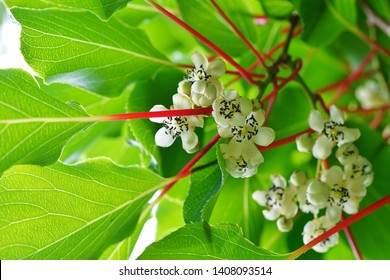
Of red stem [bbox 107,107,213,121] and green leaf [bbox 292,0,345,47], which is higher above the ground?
green leaf [bbox 292,0,345,47]

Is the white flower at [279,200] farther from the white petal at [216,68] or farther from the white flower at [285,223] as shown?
the white petal at [216,68]

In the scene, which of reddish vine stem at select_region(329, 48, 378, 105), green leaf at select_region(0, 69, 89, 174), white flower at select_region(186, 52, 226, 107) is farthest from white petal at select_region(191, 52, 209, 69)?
reddish vine stem at select_region(329, 48, 378, 105)

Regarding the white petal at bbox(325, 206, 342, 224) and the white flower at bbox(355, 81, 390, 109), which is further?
the white flower at bbox(355, 81, 390, 109)

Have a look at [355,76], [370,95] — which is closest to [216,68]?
[355,76]

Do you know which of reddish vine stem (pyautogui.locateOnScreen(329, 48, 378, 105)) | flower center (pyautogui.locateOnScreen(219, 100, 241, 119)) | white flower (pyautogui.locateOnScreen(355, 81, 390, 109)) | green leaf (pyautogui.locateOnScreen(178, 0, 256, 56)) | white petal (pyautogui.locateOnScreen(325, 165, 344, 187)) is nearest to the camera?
flower center (pyautogui.locateOnScreen(219, 100, 241, 119))

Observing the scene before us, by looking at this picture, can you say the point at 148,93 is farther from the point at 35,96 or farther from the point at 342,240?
the point at 342,240

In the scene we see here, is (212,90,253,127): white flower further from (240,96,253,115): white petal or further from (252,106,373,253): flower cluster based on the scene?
(252,106,373,253): flower cluster

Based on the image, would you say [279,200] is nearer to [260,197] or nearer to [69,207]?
[260,197]

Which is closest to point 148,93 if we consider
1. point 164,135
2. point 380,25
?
point 164,135
